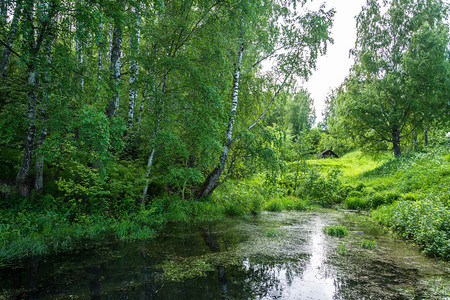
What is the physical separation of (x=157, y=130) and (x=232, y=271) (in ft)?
15.8

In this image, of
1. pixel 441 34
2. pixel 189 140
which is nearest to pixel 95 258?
pixel 189 140

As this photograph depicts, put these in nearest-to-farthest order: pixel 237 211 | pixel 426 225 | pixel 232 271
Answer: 1. pixel 232 271
2. pixel 426 225
3. pixel 237 211

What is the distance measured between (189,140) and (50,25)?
5.10 m

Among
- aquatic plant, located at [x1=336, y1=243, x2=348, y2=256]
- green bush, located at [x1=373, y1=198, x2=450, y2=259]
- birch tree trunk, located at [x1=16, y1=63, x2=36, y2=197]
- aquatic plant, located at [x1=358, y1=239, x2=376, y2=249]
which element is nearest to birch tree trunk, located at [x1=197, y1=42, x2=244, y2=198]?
aquatic plant, located at [x1=336, y1=243, x2=348, y2=256]

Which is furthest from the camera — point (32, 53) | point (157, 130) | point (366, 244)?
point (157, 130)

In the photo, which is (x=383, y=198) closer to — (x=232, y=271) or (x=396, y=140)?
(x=232, y=271)

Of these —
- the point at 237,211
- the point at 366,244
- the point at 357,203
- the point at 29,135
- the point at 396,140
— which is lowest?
the point at 237,211

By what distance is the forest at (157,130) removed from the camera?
19.2ft

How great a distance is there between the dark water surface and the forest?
90 centimetres

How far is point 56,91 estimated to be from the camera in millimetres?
5965

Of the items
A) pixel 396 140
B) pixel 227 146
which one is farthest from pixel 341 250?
pixel 396 140

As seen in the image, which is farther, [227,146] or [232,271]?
[227,146]

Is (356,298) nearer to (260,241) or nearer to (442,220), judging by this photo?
(260,241)

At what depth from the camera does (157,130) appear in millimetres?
7789
